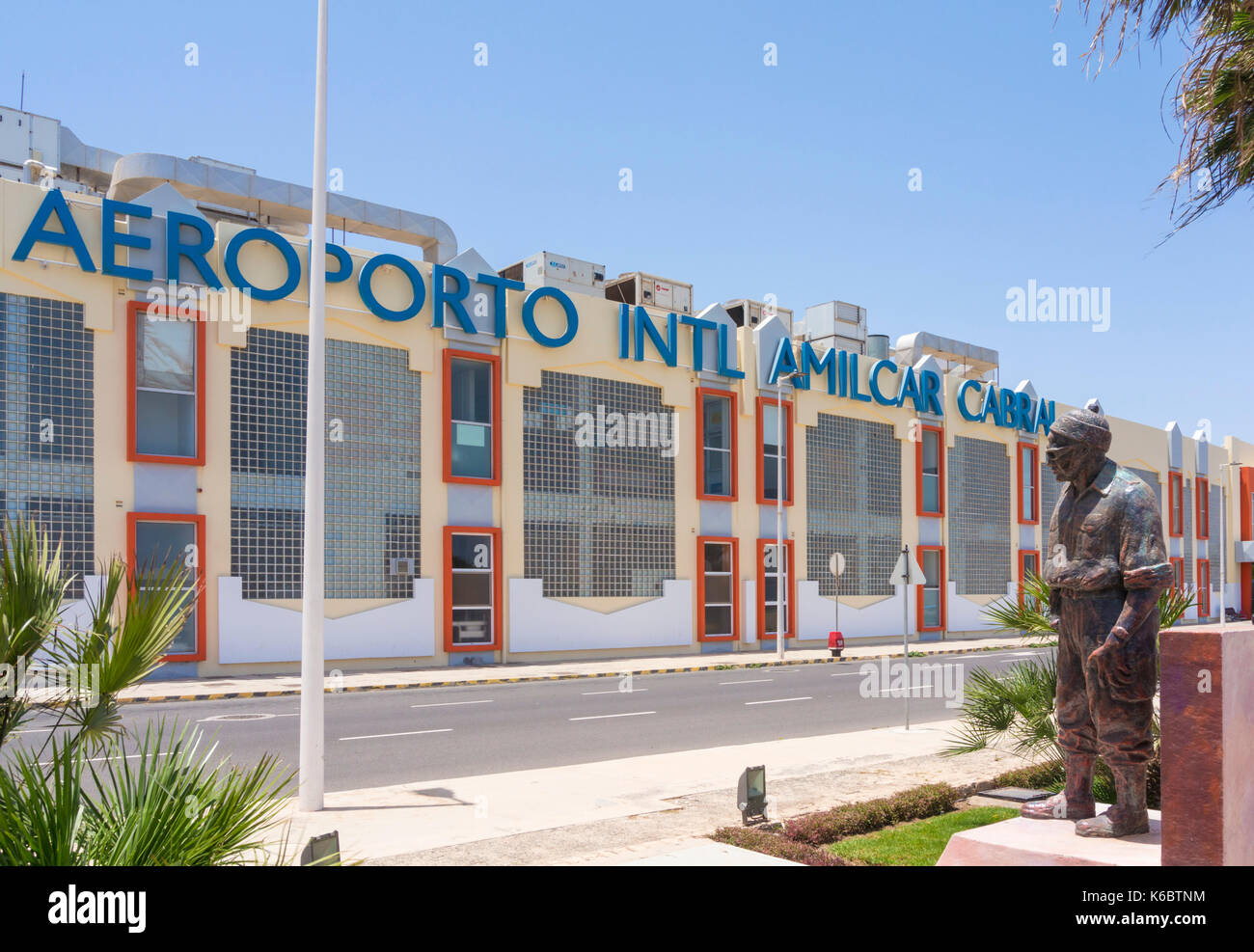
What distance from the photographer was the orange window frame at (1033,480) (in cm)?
4503

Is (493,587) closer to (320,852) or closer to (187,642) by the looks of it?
(187,642)

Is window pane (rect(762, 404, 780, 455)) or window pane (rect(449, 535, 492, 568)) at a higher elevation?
window pane (rect(762, 404, 780, 455))

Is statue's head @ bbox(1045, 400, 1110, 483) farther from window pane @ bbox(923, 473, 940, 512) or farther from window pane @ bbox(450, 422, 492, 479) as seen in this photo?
window pane @ bbox(923, 473, 940, 512)

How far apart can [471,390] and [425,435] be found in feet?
6.64

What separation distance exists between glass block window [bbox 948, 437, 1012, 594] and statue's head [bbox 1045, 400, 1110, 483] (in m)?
35.7

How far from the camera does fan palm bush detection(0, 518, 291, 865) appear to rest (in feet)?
11.6

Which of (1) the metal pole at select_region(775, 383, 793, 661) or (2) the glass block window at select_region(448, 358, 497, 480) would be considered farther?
(1) the metal pole at select_region(775, 383, 793, 661)

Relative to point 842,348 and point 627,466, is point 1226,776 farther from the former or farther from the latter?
point 842,348

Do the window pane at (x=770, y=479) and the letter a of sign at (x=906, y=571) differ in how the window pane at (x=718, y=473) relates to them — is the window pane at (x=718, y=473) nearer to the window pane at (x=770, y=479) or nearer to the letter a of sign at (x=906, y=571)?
the window pane at (x=770, y=479)

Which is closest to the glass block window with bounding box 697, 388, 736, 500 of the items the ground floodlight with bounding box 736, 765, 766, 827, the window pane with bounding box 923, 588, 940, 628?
the window pane with bounding box 923, 588, 940, 628

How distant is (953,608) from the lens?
134ft

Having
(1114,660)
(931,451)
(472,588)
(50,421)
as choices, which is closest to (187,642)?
(50,421)
